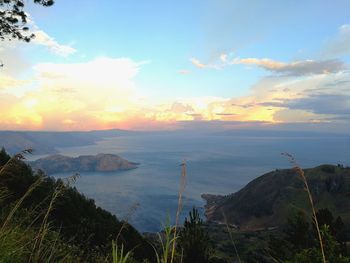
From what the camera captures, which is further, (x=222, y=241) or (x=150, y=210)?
(x=150, y=210)

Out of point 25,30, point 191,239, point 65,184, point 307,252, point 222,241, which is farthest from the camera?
point 222,241

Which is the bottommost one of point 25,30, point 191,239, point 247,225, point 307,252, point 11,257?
point 247,225

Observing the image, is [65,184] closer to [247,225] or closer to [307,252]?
[307,252]

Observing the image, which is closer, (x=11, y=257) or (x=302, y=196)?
(x=11, y=257)

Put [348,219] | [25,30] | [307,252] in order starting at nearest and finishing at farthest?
[307,252]
[25,30]
[348,219]

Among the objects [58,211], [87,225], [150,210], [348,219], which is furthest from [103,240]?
[150,210]

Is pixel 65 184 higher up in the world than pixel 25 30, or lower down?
lower down

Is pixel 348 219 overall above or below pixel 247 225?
above

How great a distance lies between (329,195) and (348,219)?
1733 inches

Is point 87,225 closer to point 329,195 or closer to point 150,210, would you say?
point 150,210

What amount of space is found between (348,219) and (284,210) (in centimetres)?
4864

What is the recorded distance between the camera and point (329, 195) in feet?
611

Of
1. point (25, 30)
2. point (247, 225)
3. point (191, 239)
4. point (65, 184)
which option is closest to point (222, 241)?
point (247, 225)

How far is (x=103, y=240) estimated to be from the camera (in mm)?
21266
